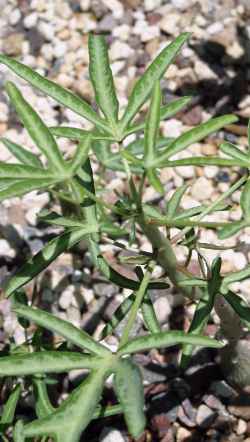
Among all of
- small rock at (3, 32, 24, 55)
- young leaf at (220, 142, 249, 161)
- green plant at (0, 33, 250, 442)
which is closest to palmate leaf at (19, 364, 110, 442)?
green plant at (0, 33, 250, 442)

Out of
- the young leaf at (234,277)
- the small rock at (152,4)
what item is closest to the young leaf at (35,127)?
the young leaf at (234,277)

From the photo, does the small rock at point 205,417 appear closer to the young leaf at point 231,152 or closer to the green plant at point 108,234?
the green plant at point 108,234

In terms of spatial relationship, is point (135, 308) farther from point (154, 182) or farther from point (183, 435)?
point (183, 435)

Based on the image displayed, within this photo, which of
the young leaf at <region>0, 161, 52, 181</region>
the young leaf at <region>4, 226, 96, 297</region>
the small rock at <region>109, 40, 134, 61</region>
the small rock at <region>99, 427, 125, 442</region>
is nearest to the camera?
the young leaf at <region>0, 161, 52, 181</region>

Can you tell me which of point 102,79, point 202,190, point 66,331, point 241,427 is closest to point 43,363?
point 66,331

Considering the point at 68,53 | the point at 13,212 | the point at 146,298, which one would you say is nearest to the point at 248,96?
the point at 68,53

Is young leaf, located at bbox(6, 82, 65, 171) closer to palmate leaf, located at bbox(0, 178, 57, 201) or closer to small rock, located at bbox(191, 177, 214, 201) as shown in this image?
palmate leaf, located at bbox(0, 178, 57, 201)
